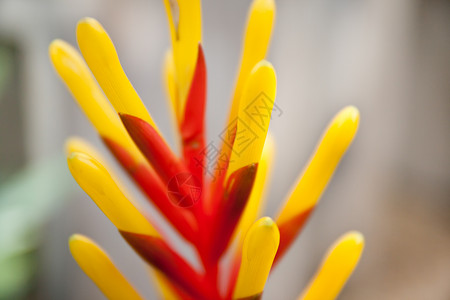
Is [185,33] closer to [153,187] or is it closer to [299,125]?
[153,187]

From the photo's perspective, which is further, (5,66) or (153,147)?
(5,66)

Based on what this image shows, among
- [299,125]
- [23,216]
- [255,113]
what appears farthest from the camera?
[299,125]

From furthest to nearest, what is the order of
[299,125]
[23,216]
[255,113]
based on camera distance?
[299,125] → [23,216] → [255,113]

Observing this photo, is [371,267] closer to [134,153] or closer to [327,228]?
[327,228]

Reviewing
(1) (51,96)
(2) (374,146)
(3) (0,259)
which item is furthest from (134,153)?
(2) (374,146)

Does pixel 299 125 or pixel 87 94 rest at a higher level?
pixel 87 94

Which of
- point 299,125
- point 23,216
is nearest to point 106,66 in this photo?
point 23,216
